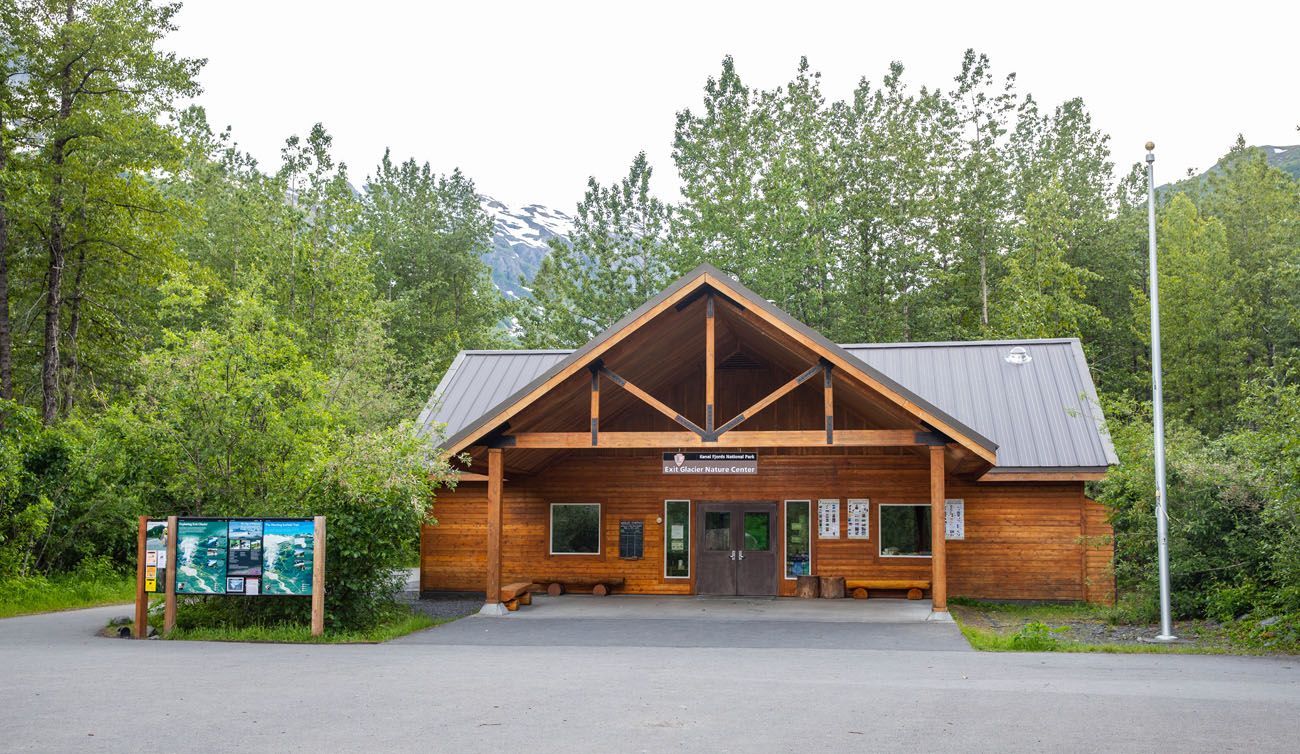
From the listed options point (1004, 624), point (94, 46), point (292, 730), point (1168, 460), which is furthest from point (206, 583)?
point (94, 46)

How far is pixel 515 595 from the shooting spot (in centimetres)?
1800

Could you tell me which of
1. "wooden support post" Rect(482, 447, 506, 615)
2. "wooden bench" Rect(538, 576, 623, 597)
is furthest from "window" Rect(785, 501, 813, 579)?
"wooden support post" Rect(482, 447, 506, 615)

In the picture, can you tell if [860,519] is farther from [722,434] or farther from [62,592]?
[62,592]

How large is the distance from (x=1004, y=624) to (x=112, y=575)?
17.5m

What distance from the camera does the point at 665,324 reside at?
54.6 feet

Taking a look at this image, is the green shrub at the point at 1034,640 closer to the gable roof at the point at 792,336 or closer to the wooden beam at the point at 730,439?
the gable roof at the point at 792,336

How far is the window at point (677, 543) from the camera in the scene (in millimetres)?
21016

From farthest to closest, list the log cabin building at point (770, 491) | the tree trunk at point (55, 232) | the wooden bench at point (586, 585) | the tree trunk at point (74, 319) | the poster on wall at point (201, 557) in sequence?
the tree trunk at point (74, 319)
the tree trunk at point (55, 232)
the wooden bench at point (586, 585)
the log cabin building at point (770, 491)
the poster on wall at point (201, 557)

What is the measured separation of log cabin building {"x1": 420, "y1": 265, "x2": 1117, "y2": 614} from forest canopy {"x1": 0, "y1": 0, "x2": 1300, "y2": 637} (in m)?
1.35

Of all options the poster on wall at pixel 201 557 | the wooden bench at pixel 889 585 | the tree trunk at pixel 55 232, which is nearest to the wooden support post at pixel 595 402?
the poster on wall at pixel 201 557

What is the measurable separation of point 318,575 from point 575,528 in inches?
306

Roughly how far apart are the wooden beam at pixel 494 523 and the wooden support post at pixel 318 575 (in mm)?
3484

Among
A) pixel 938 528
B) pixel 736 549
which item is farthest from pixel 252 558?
pixel 938 528

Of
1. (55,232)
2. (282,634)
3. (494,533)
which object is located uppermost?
(55,232)
